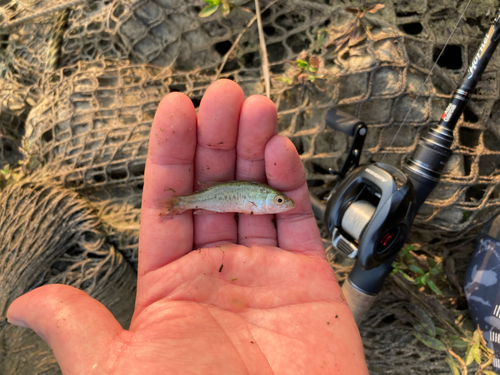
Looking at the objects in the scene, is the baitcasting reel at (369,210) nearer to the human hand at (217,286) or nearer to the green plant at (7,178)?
the human hand at (217,286)

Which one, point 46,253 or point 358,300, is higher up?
point 46,253

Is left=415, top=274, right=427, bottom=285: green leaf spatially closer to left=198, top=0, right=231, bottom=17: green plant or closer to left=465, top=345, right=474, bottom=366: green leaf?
left=465, top=345, right=474, bottom=366: green leaf

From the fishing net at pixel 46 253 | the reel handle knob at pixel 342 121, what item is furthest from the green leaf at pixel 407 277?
the fishing net at pixel 46 253

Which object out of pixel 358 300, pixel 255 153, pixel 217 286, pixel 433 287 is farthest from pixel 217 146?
pixel 433 287

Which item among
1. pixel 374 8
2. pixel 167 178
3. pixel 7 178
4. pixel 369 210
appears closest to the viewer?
pixel 167 178

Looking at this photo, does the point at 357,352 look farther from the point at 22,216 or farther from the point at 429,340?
the point at 22,216

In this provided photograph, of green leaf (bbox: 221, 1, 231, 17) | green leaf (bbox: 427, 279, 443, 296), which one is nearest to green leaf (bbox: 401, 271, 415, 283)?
green leaf (bbox: 427, 279, 443, 296)

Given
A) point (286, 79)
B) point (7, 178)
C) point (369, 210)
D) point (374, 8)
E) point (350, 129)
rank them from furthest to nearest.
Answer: point (7, 178) < point (286, 79) < point (374, 8) < point (350, 129) < point (369, 210)

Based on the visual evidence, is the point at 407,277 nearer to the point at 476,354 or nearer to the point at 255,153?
the point at 476,354
